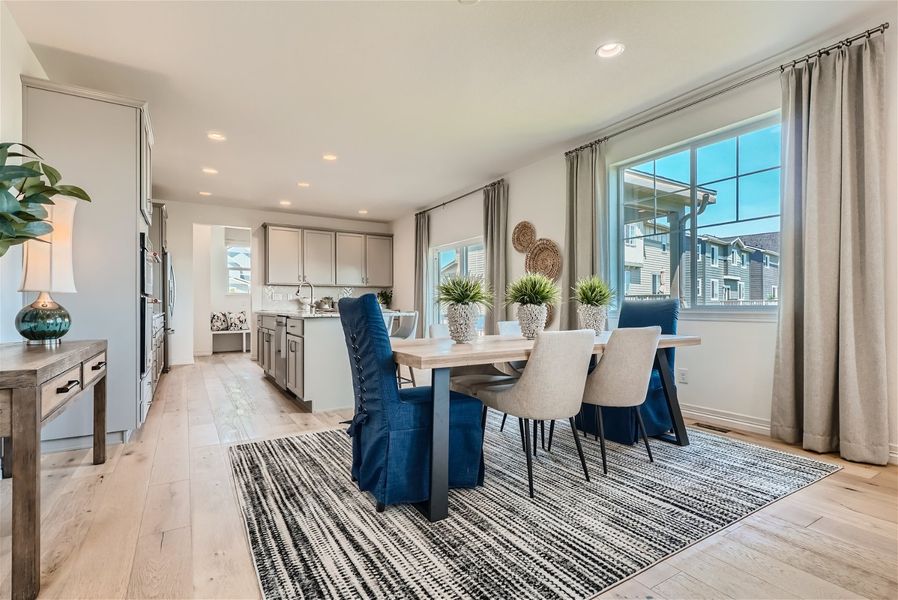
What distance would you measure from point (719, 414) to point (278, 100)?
13.7ft

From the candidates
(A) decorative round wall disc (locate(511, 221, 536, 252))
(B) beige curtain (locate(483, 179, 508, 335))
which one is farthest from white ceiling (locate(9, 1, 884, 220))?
(B) beige curtain (locate(483, 179, 508, 335))

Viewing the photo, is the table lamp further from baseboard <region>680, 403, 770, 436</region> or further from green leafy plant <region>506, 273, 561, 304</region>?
baseboard <region>680, 403, 770, 436</region>

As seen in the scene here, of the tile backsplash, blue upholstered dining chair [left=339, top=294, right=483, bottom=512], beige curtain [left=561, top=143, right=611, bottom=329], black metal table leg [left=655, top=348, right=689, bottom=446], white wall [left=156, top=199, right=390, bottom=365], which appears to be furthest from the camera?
the tile backsplash

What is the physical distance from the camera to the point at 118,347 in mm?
2768

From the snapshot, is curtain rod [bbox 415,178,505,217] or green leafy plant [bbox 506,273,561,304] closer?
green leafy plant [bbox 506,273,561,304]

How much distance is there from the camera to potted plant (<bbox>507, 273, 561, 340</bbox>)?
8.22ft

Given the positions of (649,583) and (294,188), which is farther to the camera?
(294,188)

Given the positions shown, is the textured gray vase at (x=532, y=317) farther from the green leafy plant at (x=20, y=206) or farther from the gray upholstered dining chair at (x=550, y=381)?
the green leafy plant at (x=20, y=206)

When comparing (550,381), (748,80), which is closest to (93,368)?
(550,381)

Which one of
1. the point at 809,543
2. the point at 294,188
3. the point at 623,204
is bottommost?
the point at 809,543

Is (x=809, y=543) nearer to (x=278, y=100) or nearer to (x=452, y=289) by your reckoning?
(x=452, y=289)

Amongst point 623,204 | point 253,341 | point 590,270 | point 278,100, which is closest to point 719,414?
point 590,270

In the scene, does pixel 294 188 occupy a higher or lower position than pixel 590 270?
higher

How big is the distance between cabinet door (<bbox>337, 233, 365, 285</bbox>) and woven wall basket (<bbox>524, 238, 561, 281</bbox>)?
12.0ft
